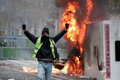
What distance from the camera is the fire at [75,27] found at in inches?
620

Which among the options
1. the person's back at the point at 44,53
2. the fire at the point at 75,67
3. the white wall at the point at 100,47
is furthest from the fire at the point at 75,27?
the person's back at the point at 44,53

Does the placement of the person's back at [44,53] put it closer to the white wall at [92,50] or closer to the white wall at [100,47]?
the white wall at [100,47]

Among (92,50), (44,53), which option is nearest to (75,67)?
(92,50)

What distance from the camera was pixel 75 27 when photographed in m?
16.5

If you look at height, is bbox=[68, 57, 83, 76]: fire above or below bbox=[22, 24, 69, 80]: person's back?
below

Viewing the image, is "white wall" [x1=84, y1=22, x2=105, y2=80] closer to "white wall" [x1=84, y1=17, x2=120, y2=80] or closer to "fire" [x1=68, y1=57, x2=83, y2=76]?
"white wall" [x1=84, y1=17, x2=120, y2=80]

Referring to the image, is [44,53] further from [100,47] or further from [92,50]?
[92,50]

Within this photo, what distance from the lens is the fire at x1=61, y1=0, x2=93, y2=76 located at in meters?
15.8

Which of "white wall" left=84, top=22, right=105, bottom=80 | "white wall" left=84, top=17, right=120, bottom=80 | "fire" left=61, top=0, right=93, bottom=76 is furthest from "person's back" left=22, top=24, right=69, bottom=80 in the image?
"fire" left=61, top=0, right=93, bottom=76

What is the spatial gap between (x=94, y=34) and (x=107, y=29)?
1462 millimetres

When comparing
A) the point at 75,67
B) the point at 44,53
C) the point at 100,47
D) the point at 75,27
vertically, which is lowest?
the point at 75,67

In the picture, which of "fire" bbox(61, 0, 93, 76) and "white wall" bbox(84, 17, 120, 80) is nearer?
"white wall" bbox(84, 17, 120, 80)

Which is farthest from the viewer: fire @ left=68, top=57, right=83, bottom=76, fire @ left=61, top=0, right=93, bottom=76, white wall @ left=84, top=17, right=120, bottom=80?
fire @ left=61, top=0, right=93, bottom=76

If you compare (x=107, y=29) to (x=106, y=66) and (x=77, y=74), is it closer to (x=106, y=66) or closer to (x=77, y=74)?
(x=106, y=66)
